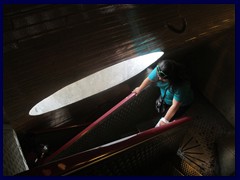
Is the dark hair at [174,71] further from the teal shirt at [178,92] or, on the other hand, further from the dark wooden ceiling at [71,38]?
the dark wooden ceiling at [71,38]

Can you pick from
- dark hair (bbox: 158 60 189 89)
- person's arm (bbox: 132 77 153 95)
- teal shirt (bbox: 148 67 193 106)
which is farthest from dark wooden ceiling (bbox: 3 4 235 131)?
person's arm (bbox: 132 77 153 95)

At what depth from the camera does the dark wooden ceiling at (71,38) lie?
1356mm

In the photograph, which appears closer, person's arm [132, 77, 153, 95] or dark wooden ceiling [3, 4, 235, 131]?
dark wooden ceiling [3, 4, 235, 131]

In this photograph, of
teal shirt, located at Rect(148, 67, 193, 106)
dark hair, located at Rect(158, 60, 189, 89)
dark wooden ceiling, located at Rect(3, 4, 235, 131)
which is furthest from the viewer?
teal shirt, located at Rect(148, 67, 193, 106)

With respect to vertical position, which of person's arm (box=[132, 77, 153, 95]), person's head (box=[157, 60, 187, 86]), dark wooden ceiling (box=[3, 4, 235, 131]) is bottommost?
person's arm (box=[132, 77, 153, 95])

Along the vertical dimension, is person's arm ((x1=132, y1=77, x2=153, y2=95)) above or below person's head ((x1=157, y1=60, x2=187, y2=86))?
below

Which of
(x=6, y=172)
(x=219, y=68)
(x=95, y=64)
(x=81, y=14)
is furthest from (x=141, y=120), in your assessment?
(x=81, y=14)

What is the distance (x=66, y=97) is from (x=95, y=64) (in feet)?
3.69

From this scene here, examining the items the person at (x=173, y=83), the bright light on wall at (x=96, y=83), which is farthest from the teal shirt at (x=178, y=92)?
the bright light on wall at (x=96, y=83)

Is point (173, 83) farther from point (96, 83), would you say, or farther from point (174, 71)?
point (96, 83)

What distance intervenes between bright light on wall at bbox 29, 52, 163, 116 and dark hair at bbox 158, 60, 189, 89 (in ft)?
1.03

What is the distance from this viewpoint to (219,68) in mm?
4387

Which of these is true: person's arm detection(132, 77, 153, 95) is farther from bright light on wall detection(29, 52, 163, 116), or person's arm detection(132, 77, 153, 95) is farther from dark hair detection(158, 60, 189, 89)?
dark hair detection(158, 60, 189, 89)

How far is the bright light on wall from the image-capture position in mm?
2952
